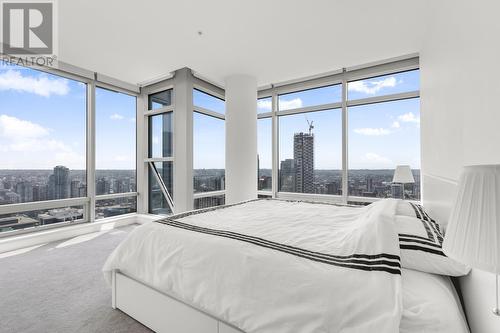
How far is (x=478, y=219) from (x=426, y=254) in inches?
33.3

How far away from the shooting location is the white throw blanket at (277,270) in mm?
957

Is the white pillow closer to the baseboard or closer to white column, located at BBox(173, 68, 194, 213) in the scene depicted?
white column, located at BBox(173, 68, 194, 213)

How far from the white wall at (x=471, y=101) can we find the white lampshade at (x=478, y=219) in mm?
453

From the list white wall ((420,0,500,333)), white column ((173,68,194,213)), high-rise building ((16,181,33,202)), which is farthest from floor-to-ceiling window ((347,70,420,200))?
high-rise building ((16,181,33,202))

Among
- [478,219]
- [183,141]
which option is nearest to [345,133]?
[183,141]

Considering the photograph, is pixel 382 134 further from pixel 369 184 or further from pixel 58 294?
pixel 58 294

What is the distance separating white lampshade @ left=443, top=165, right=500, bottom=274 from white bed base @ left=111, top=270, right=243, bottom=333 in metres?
1.12

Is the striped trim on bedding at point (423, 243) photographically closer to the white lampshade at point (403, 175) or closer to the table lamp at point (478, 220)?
the table lamp at point (478, 220)

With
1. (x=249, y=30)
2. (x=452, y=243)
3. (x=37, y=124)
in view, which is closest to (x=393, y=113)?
(x=249, y=30)

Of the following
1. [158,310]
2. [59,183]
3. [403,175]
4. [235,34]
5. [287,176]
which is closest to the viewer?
[158,310]

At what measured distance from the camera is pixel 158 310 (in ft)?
5.22

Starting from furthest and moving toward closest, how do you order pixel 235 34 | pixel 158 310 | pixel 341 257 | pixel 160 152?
1. pixel 160 152
2. pixel 235 34
3. pixel 158 310
4. pixel 341 257

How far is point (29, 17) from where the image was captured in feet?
8.44

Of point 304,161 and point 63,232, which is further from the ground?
point 304,161
